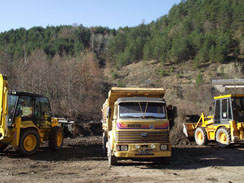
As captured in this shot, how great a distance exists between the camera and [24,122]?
1137 cm

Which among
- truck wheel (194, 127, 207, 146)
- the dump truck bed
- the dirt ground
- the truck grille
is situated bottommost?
the dirt ground

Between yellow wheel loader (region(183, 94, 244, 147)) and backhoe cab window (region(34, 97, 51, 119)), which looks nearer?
backhoe cab window (region(34, 97, 51, 119))

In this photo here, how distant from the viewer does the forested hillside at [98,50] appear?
109 feet

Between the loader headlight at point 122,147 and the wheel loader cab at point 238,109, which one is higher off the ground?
the wheel loader cab at point 238,109

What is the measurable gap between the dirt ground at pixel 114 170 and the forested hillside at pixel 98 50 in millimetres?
18144

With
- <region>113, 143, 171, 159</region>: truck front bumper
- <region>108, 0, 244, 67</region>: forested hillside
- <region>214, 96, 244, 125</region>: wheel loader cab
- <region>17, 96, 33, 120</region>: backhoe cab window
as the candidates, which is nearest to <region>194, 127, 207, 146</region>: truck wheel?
<region>214, 96, 244, 125</region>: wheel loader cab

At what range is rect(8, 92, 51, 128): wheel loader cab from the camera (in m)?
11.2

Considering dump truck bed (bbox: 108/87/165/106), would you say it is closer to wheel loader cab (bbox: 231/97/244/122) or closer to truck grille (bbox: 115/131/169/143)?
truck grille (bbox: 115/131/169/143)

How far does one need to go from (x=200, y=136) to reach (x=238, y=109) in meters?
3.30

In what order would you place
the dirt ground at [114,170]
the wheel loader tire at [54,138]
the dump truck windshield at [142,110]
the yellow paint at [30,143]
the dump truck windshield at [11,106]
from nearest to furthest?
the dirt ground at [114,170] → the dump truck windshield at [142,110] → the dump truck windshield at [11,106] → the yellow paint at [30,143] → the wheel loader tire at [54,138]

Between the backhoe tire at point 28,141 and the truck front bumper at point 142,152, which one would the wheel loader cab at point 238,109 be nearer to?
the truck front bumper at point 142,152

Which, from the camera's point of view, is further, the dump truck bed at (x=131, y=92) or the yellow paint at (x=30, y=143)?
the yellow paint at (x=30, y=143)

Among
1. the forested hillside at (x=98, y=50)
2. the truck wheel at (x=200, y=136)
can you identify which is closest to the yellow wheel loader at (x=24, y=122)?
the truck wheel at (x=200, y=136)

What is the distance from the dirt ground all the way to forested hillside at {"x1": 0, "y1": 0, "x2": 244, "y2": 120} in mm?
18144
